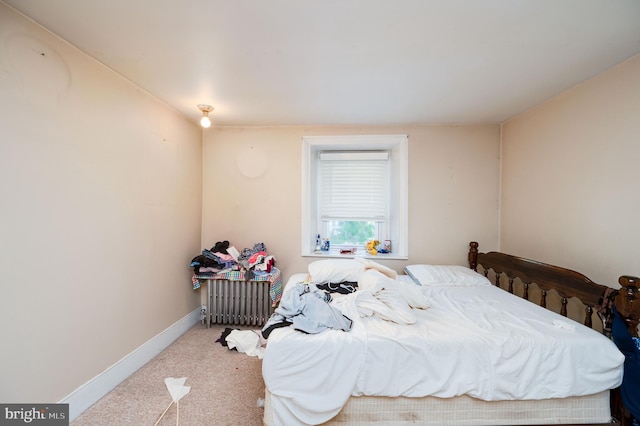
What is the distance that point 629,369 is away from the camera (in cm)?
138

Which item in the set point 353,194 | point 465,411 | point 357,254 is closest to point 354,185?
point 353,194

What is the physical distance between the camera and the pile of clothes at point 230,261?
2.81 metres

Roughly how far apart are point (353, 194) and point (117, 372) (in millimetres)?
3033

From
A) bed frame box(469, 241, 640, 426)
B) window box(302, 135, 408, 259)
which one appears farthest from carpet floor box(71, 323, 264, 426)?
bed frame box(469, 241, 640, 426)

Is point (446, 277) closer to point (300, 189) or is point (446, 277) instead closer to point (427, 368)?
point (427, 368)

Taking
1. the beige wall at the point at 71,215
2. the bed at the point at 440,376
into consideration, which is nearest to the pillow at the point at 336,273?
the bed at the point at 440,376

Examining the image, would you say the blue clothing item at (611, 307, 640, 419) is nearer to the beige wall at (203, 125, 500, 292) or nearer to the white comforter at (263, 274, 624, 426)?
the white comforter at (263, 274, 624, 426)

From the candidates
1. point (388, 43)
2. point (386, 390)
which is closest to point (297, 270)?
point (386, 390)

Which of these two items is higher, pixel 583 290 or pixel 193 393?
pixel 583 290

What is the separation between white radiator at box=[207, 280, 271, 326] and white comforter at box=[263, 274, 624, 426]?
1435mm

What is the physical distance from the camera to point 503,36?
1443 millimetres

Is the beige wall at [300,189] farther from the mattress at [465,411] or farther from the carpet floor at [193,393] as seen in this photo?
the mattress at [465,411]

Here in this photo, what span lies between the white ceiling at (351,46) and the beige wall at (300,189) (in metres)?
0.66

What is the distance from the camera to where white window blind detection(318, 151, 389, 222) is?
11.0ft
